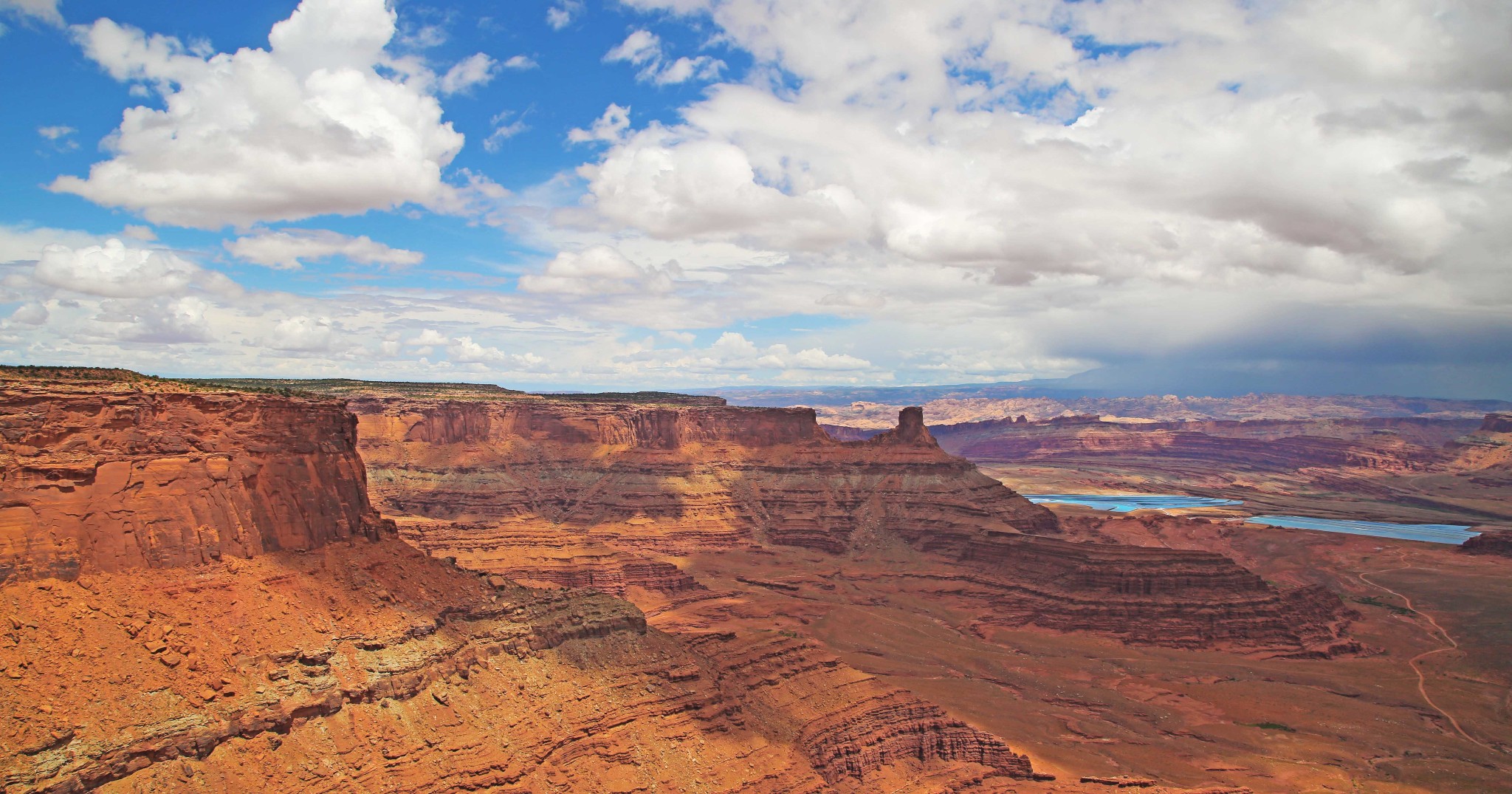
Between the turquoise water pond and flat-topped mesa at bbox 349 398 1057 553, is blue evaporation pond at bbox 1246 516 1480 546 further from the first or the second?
flat-topped mesa at bbox 349 398 1057 553

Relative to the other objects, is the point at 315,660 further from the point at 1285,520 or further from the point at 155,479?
the point at 1285,520

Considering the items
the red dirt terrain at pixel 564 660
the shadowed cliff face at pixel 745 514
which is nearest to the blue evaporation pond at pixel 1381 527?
the red dirt terrain at pixel 564 660

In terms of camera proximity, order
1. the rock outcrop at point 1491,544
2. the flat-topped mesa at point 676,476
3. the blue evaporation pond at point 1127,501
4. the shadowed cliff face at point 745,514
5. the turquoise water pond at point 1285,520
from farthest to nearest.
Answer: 1. the blue evaporation pond at point 1127,501
2. the turquoise water pond at point 1285,520
3. the rock outcrop at point 1491,544
4. the flat-topped mesa at point 676,476
5. the shadowed cliff face at point 745,514

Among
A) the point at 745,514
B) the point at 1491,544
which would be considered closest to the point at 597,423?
the point at 745,514

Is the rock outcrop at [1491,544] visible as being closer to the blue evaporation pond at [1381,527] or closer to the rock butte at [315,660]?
the blue evaporation pond at [1381,527]

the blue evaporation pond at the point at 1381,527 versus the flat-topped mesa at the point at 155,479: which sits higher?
the flat-topped mesa at the point at 155,479

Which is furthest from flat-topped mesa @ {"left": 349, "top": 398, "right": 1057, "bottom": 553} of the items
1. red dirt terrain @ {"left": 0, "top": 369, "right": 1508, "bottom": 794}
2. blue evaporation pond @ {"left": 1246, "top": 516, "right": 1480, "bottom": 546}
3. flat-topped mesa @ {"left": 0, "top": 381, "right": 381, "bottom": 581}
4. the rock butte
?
flat-topped mesa @ {"left": 0, "top": 381, "right": 381, "bottom": 581}
